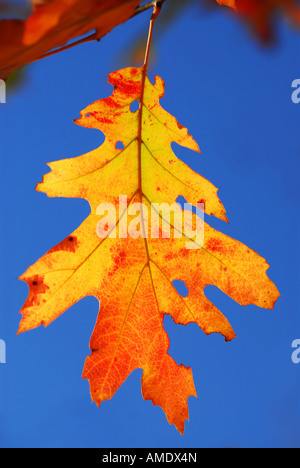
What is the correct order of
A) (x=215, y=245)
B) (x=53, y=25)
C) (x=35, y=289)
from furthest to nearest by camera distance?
(x=215, y=245), (x=35, y=289), (x=53, y=25)

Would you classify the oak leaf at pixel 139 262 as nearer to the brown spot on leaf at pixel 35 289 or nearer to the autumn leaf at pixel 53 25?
the brown spot on leaf at pixel 35 289

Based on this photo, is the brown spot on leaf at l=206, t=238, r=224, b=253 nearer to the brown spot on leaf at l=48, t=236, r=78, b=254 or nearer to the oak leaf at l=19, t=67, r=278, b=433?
the oak leaf at l=19, t=67, r=278, b=433

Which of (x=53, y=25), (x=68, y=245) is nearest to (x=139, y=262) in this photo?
(x=68, y=245)

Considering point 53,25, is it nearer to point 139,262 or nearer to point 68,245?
point 68,245

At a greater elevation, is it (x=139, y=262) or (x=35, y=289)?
(x=139, y=262)

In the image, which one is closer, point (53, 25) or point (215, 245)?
point (53, 25)

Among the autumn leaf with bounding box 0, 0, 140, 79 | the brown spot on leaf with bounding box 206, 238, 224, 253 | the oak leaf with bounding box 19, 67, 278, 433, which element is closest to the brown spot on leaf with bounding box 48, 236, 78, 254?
the oak leaf with bounding box 19, 67, 278, 433
